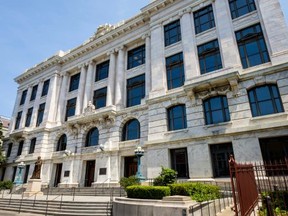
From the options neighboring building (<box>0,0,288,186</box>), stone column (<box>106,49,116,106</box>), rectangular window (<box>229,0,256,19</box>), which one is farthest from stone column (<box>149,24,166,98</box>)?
rectangular window (<box>229,0,256,19</box>)

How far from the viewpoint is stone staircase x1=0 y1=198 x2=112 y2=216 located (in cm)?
1266

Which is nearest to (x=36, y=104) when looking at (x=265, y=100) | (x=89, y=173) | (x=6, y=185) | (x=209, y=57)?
(x=6, y=185)

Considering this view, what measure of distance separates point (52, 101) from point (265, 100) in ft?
92.3

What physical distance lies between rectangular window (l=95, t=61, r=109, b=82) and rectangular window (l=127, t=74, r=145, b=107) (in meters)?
5.32

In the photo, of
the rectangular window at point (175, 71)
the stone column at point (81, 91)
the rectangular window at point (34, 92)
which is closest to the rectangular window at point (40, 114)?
the rectangular window at point (34, 92)

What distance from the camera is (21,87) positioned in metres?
38.1

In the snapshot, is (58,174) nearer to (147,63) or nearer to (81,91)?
(81,91)

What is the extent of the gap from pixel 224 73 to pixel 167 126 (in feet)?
22.2

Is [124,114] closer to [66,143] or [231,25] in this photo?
[66,143]

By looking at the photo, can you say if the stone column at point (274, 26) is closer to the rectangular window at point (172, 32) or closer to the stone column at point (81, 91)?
the rectangular window at point (172, 32)

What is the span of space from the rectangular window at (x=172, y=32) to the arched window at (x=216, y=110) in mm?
8476

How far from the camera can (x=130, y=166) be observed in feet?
69.8

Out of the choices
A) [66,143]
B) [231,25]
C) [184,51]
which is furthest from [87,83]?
[231,25]

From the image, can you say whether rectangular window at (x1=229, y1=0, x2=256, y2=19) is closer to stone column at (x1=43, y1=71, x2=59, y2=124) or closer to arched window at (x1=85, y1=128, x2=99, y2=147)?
arched window at (x1=85, y1=128, x2=99, y2=147)
